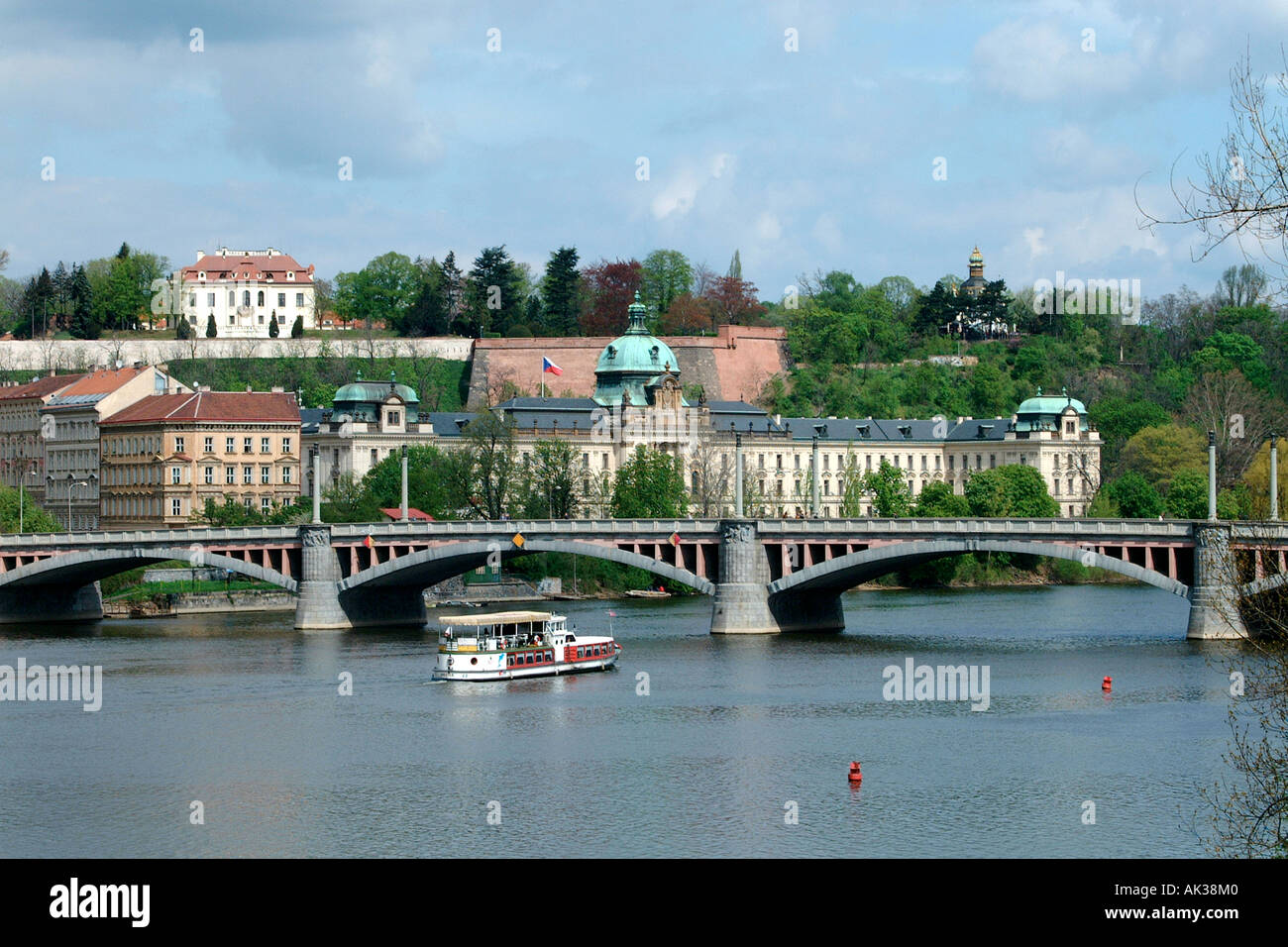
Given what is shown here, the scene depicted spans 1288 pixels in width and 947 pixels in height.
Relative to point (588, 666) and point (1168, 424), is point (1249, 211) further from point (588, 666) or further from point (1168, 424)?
point (1168, 424)

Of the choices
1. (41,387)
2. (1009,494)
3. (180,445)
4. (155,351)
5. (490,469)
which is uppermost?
(155,351)

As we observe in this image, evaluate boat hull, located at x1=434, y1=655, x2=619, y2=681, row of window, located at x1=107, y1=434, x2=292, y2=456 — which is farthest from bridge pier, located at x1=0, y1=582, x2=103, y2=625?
boat hull, located at x1=434, y1=655, x2=619, y2=681

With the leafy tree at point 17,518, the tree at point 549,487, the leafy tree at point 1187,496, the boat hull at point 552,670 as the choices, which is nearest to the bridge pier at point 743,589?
the boat hull at point 552,670

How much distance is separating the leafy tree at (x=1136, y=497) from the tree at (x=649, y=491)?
27.0 metres

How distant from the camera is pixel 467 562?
8500 centimetres

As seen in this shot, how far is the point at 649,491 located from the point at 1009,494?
24.9 metres

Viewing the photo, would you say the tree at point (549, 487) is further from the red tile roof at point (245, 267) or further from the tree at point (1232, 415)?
the red tile roof at point (245, 267)

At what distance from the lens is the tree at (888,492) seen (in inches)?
5113

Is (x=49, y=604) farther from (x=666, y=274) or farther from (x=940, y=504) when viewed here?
(x=666, y=274)

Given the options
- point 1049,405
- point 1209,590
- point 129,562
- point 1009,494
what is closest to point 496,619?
point 1209,590

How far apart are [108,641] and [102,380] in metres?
59.1

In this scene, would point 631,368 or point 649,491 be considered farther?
point 631,368

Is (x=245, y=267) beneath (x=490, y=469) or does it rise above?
above
